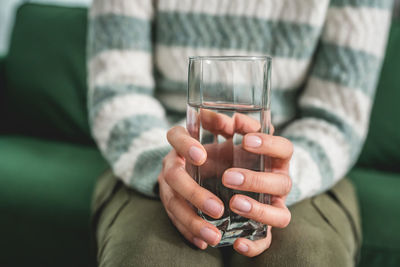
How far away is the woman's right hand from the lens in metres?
0.38

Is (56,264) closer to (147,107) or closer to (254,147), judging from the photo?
(147,107)

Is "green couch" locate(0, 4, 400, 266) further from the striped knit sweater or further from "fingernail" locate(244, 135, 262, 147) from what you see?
"fingernail" locate(244, 135, 262, 147)

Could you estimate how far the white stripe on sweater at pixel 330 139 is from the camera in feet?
2.02

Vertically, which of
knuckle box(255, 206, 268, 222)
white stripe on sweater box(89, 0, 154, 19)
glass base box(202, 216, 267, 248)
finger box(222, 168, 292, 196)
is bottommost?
glass base box(202, 216, 267, 248)

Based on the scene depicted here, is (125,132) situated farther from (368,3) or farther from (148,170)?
(368,3)

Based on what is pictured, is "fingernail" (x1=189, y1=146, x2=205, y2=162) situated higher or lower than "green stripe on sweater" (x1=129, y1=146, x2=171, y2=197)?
higher

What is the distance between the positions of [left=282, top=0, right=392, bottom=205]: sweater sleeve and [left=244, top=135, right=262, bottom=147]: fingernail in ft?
0.88

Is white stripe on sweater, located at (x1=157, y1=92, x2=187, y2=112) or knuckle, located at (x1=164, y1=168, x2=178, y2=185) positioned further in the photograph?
white stripe on sweater, located at (x1=157, y1=92, x2=187, y2=112)

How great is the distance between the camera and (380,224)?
0.75 metres

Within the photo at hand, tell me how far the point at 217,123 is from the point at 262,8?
1.35ft

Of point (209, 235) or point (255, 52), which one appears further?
point (255, 52)

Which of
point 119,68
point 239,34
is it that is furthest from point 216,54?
point 119,68

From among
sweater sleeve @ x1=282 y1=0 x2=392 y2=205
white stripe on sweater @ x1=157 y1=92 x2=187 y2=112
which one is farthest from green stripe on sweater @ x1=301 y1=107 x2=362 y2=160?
white stripe on sweater @ x1=157 y1=92 x2=187 y2=112

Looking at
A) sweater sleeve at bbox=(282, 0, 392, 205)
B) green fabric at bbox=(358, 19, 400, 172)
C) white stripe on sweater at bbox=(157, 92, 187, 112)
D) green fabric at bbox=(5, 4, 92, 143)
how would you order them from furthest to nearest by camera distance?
green fabric at bbox=(5, 4, 92, 143), green fabric at bbox=(358, 19, 400, 172), white stripe on sweater at bbox=(157, 92, 187, 112), sweater sleeve at bbox=(282, 0, 392, 205)
